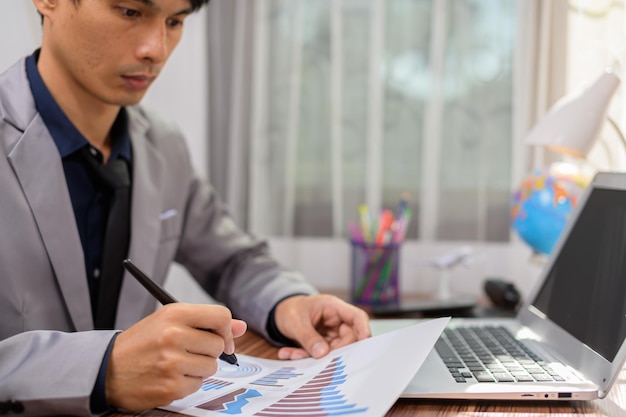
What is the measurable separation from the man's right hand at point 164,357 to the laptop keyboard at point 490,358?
28cm

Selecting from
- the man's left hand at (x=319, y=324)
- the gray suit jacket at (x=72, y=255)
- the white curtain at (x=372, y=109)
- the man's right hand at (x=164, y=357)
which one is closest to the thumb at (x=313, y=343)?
the man's left hand at (x=319, y=324)

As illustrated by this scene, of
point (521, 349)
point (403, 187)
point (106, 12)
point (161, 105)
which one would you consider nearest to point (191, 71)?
point (161, 105)

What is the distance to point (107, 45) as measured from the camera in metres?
0.96

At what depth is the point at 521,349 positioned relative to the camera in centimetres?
84

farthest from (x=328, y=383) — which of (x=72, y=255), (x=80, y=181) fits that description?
(x=80, y=181)

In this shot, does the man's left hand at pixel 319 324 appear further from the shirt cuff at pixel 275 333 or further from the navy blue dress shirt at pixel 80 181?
the navy blue dress shirt at pixel 80 181

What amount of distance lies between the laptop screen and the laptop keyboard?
66mm

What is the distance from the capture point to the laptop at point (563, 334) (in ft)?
2.27

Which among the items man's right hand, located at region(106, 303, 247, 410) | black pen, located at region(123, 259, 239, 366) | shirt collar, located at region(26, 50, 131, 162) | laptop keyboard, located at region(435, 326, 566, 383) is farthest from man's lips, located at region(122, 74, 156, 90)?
laptop keyboard, located at region(435, 326, 566, 383)

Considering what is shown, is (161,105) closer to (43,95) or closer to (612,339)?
(43,95)

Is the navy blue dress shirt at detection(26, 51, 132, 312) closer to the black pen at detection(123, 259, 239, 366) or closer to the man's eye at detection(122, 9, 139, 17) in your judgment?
the man's eye at detection(122, 9, 139, 17)

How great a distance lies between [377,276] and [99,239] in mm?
615

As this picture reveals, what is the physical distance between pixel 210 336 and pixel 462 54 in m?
1.30

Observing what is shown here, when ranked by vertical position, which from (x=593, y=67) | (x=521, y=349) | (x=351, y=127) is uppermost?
(x=593, y=67)
